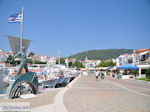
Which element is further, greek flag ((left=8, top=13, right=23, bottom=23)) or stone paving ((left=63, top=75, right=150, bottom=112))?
greek flag ((left=8, top=13, right=23, bottom=23))

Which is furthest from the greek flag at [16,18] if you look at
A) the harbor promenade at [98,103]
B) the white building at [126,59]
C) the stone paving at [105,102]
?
the white building at [126,59]

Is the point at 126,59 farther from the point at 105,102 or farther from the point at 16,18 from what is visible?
the point at 105,102

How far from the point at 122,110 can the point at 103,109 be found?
2.51 feet

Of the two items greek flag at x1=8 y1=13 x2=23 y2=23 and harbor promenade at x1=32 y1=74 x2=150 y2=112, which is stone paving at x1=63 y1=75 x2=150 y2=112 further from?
greek flag at x1=8 y1=13 x2=23 y2=23

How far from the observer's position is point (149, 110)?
6.50m

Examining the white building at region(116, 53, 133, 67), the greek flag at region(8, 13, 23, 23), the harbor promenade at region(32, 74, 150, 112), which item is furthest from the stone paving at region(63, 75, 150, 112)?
the white building at region(116, 53, 133, 67)

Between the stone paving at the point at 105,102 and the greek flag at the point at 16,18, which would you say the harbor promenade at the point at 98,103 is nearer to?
the stone paving at the point at 105,102

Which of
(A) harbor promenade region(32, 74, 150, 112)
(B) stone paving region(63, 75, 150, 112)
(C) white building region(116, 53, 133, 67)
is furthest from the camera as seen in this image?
(C) white building region(116, 53, 133, 67)

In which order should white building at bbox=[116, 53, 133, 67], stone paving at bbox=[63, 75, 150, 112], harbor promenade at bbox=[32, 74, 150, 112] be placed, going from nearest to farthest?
harbor promenade at bbox=[32, 74, 150, 112] < stone paving at bbox=[63, 75, 150, 112] < white building at bbox=[116, 53, 133, 67]

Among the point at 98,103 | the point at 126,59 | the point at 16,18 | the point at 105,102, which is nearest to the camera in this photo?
the point at 98,103

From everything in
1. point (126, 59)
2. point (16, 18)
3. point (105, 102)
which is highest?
point (16, 18)

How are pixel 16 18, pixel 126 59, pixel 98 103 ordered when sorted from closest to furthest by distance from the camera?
pixel 98 103 < pixel 16 18 < pixel 126 59

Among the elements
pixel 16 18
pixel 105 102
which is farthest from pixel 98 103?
pixel 16 18

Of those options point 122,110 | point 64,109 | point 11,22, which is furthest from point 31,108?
point 11,22
